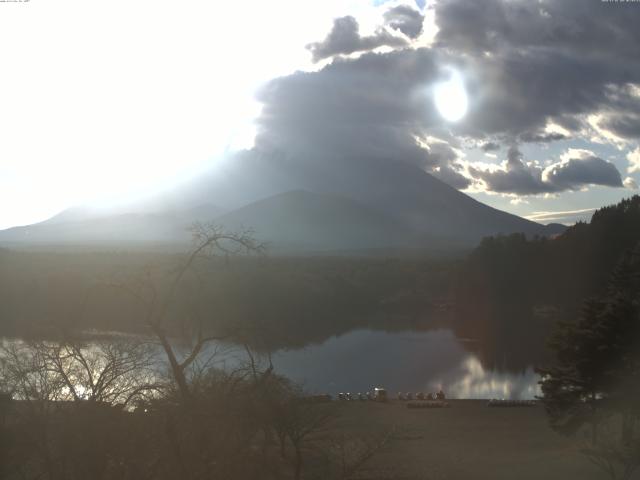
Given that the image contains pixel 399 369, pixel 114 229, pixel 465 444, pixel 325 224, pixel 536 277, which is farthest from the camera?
pixel 325 224

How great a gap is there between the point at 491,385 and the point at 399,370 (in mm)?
3516

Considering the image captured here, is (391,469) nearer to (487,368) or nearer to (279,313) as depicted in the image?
(487,368)

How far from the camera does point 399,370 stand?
24.8 meters

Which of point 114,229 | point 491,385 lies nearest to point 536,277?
point 491,385

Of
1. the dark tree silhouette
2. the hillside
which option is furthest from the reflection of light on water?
the dark tree silhouette

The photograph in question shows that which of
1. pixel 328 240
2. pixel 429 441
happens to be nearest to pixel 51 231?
pixel 328 240

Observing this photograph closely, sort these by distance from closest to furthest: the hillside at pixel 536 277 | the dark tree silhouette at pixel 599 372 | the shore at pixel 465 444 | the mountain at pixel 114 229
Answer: the dark tree silhouette at pixel 599 372, the shore at pixel 465 444, the hillside at pixel 536 277, the mountain at pixel 114 229

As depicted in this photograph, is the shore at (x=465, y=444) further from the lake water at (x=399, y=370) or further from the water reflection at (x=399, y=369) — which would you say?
the lake water at (x=399, y=370)

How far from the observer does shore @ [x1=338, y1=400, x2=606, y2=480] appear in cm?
1052

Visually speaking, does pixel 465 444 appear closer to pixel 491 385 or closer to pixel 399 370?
pixel 491 385

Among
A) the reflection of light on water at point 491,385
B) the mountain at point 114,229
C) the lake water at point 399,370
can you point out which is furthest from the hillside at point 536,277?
the mountain at point 114,229

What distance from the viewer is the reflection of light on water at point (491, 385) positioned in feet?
69.7

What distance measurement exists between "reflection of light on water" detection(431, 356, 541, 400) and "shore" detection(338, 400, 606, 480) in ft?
9.33

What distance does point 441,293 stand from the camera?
55188 mm
